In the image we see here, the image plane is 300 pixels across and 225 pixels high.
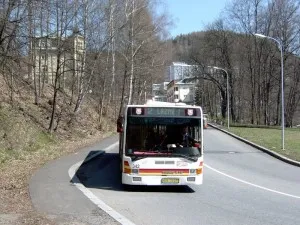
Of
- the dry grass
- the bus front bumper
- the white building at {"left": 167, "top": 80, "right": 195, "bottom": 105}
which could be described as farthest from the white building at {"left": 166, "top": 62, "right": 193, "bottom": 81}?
the bus front bumper

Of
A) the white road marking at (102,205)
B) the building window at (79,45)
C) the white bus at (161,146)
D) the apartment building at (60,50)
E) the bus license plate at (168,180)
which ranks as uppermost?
the building window at (79,45)

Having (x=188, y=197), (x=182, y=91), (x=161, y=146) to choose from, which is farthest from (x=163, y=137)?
(x=182, y=91)

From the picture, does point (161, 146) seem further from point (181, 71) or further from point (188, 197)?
point (181, 71)

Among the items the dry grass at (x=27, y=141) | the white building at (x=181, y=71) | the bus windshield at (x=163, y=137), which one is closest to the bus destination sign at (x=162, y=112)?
the bus windshield at (x=163, y=137)

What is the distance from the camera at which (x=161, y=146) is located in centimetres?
1381

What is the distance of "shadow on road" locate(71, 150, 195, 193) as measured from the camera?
46.7 ft

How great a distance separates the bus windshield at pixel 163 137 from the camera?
538 inches

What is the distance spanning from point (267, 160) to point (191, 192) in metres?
12.8

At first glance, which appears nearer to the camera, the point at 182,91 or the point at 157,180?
the point at 157,180

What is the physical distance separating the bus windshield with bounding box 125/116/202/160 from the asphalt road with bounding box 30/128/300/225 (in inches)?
45.2

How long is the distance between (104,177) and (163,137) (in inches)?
147

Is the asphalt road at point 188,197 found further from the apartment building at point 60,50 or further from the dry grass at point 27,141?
the apartment building at point 60,50

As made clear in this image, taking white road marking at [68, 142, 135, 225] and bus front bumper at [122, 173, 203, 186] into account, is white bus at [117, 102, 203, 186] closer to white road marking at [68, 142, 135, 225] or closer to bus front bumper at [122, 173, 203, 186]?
bus front bumper at [122, 173, 203, 186]

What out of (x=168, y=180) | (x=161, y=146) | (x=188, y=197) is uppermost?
(x=161, y=146)
